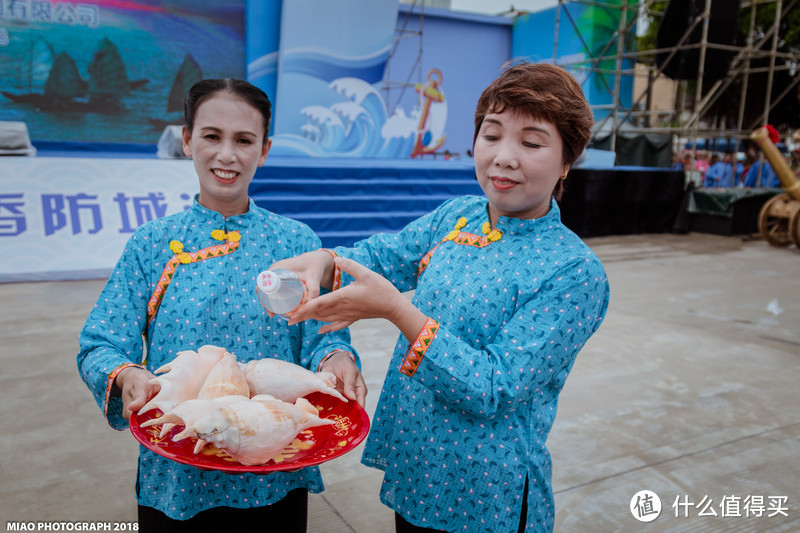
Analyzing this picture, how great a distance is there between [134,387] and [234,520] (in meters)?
0.45

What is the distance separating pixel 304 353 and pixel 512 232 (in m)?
0.57

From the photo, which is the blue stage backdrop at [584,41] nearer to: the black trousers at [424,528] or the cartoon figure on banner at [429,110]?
the cartoon figure on banner at [429,110]

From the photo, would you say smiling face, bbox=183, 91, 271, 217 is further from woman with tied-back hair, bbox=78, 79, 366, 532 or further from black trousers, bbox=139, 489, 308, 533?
black trousers, bbox=139, 489, 308, 533

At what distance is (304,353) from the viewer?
57.8 inches

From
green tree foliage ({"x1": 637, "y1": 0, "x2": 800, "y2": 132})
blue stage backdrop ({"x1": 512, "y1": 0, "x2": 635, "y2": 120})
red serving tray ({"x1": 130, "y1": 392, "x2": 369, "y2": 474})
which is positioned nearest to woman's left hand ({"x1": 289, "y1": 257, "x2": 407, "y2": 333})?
red serving tray ({"x1": 130, "y1": 392, "x2": 369, "y2": 474})

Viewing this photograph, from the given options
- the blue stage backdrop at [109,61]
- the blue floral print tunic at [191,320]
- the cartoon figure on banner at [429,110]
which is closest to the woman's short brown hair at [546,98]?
the blue floral print tunic at [191,320]

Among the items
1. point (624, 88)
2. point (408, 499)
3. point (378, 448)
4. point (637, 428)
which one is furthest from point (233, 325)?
point (624, 88)

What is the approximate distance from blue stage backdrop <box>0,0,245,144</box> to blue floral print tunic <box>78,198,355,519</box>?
10.9 metres

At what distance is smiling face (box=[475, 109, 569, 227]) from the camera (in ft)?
3.92

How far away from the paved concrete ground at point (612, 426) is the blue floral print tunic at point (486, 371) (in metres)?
1.14

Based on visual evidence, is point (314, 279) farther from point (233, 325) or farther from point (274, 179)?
point (274, 179)

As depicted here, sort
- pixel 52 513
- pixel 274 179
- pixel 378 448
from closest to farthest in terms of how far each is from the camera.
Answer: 1. pixel 378 448
2. pixel 52 513
3. pixel 274 179

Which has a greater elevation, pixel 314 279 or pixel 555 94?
pixel 555 94

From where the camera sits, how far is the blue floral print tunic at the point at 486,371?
1.12 m
